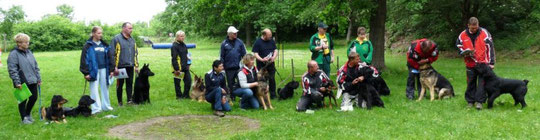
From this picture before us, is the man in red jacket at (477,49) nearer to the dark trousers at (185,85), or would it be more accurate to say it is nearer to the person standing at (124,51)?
the dark trousers at (185,85)

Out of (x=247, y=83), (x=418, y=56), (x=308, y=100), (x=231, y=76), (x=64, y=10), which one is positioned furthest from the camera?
(x=64, y=10)

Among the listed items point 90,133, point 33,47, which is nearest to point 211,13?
point 33,47

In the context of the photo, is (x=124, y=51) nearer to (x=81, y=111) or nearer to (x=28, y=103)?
(x=81, y=111)

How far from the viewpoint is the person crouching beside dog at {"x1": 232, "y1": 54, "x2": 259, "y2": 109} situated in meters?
8.33

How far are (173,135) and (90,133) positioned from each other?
1156 mm

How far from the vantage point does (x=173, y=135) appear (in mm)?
6500

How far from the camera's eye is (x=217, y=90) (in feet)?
26.6

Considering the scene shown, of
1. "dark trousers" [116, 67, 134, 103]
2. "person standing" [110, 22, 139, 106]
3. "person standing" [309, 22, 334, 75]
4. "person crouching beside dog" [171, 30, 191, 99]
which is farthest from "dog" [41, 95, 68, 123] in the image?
"person standing" [309, 22, 334, 75]

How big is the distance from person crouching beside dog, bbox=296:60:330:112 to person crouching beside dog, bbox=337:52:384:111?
0.35m

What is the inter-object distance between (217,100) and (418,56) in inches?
148

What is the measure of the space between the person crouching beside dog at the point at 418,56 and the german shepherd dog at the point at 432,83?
0.13 metres

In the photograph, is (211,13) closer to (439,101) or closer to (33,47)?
(33,47)

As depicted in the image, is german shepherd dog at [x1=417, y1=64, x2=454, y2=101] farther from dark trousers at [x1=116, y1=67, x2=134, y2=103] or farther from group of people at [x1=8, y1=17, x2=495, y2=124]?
dark trousers at [x1=116, y1=67, x2=134, y2=103]

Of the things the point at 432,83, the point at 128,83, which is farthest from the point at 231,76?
the point at 432,83
